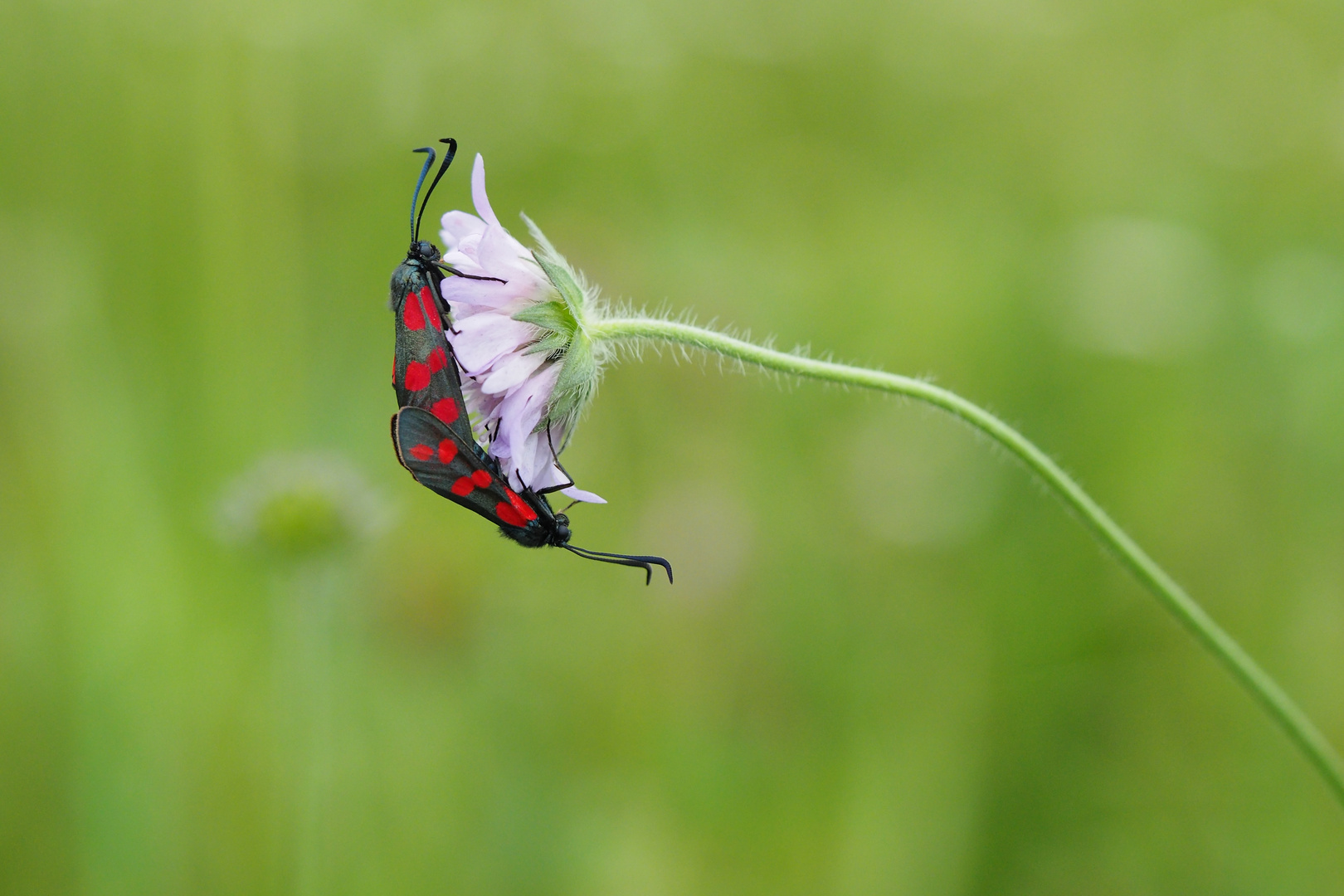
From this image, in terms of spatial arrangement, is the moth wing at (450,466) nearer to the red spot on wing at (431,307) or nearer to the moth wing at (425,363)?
the moth wing at (425,363)

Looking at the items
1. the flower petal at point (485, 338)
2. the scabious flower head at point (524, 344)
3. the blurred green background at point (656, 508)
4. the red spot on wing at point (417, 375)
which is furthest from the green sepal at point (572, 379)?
the blurred green background at point (656, 508)

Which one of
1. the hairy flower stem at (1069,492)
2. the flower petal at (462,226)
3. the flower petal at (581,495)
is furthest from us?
the flower petal at (462,226)

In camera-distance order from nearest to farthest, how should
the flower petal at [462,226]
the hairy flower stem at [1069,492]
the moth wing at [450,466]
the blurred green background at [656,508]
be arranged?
1. the hairy flower stem at [1069,492]
2. the moth wing at [450,466]
3. the flower petal at [462,226]
4. the blurred green background at [656,508]

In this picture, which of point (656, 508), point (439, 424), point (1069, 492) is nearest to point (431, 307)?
point (439, 424)

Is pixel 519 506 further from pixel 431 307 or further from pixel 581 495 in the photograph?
pixel 431 307

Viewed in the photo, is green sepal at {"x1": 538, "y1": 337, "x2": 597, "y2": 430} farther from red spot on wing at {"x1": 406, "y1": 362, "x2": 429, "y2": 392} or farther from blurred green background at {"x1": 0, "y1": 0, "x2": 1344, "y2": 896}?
blurred green background at {"x1": 0, "y1": 0, "x2": 1344, "y2": 896}
